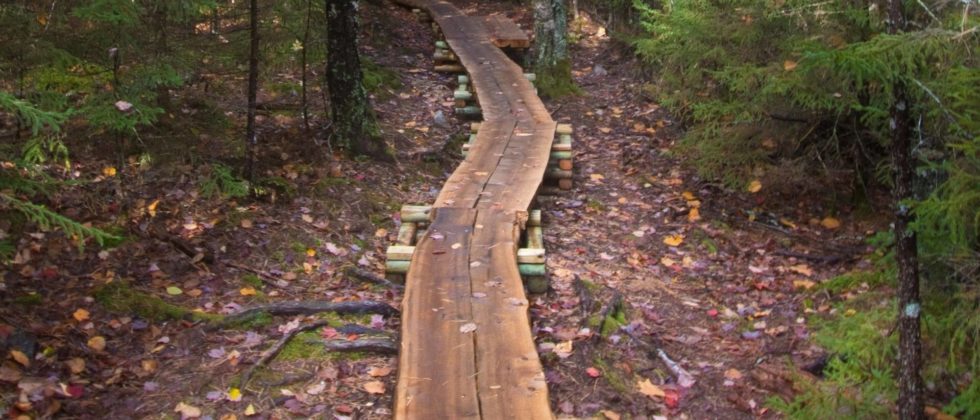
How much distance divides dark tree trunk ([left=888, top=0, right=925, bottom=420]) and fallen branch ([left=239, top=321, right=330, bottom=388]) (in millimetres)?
3544

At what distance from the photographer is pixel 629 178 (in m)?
Answer: 9.26

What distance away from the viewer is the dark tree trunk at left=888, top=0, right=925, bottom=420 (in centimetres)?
374

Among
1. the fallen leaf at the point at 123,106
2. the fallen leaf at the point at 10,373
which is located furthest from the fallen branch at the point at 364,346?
the fallen leaf at the point at 123,106

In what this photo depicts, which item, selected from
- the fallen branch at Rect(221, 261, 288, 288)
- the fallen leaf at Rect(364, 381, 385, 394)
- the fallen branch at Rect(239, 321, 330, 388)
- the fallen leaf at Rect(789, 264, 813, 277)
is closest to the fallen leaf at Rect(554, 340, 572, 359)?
the fallen leaf at Rect(364, 381, 385, 394)

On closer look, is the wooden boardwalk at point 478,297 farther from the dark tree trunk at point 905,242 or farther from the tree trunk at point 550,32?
the tree trunk at point 550,32

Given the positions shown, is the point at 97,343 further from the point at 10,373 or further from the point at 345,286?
the point at 345,286

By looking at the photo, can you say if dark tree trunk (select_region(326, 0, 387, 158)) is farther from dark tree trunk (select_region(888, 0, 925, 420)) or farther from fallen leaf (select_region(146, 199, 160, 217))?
dark tree trunk (select_region(888, 0, 925, 420))

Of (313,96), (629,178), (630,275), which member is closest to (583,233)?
(630,275)

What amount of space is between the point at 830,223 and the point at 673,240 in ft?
5.28

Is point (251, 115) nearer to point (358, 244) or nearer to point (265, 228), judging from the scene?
point (265, 228)

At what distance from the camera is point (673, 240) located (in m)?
7.54

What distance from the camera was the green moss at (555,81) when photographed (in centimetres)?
1250

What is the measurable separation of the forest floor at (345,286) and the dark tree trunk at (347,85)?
301mm

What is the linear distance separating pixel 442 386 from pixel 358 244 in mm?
2989
